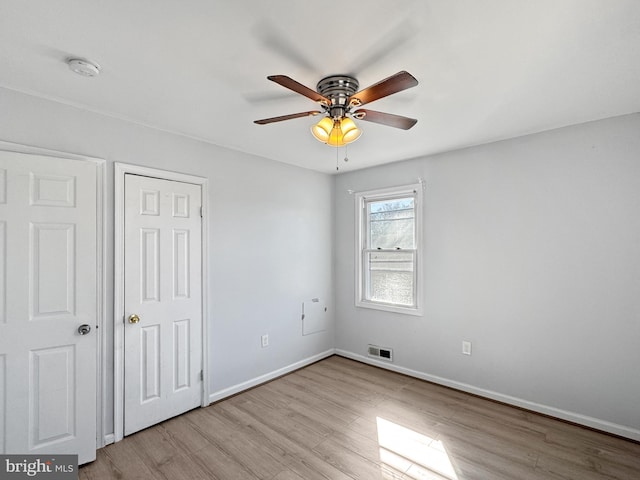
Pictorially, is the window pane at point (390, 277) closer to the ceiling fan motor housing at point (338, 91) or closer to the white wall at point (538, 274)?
the white wall at point (538, 274)

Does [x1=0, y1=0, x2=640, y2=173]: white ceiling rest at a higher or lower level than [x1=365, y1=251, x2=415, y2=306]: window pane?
higher

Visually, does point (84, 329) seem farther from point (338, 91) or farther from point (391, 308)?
point (391, 308)

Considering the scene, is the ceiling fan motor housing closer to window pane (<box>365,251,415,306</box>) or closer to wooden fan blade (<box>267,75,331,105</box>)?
wooden fan blade (<box>267,75,331,105</box>)

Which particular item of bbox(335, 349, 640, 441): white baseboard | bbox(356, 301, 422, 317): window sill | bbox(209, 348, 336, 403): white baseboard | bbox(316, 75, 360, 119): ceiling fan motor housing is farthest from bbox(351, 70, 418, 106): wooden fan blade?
bbox(335, 349, 640, 441): white baseboard

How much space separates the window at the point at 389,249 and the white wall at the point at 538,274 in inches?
6.2

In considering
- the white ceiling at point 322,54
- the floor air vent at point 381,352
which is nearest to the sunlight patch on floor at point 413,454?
the floor air vent at point 381,352

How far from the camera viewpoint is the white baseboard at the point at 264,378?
3.09 metres

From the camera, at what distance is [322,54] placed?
5.52 feet

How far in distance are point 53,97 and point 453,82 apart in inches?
106

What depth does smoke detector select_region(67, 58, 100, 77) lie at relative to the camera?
1.73m

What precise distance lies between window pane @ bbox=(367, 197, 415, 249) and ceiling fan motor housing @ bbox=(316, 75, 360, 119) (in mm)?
2074

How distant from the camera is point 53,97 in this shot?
216cm

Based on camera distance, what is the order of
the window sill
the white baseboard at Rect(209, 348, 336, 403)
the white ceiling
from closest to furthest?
the white ceiling
the white baseboard at Rect(209, 348, 336, 403)
the window sill

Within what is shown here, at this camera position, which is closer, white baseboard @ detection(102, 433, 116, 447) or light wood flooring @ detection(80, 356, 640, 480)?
light wood flooring @ detection(80, 356, 640, 480)
